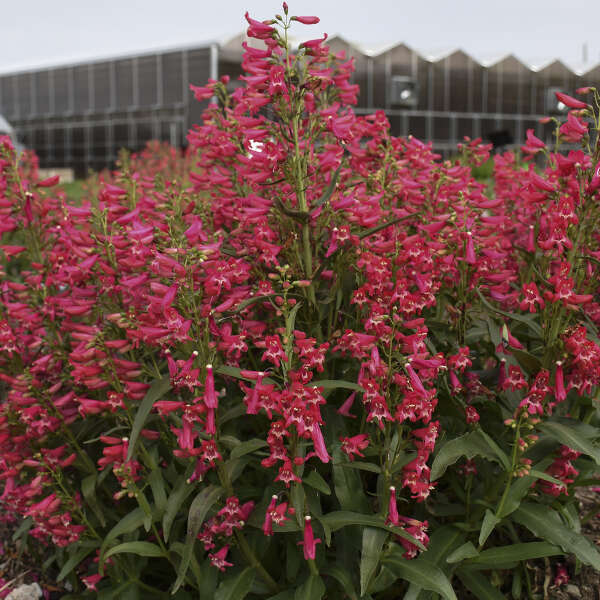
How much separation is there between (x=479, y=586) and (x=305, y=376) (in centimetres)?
158

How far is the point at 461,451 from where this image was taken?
2980 mm

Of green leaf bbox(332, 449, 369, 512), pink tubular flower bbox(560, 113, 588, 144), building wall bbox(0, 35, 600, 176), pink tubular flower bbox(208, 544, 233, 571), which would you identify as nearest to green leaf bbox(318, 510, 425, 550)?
green leaf bbox(332, 449, 369, 512)

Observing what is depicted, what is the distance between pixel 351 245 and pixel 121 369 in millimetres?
1327

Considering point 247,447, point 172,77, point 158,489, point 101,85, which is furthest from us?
point 101,85

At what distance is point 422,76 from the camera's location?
33.3 meters

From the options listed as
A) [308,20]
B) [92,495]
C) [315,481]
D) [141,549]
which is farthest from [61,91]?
[315,481]

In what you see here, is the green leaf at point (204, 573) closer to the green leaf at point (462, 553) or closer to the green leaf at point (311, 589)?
the green leaf at point (311, 589)

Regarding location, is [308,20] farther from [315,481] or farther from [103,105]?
[103,105]

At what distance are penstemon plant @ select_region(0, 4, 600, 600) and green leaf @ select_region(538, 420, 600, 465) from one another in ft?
0.04

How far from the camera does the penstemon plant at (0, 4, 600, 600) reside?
9.42ft

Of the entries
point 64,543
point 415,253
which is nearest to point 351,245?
point 415,253

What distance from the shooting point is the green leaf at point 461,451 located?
2.91 metres

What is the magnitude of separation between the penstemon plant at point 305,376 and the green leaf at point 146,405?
0.02 m

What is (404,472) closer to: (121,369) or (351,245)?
(351,245)
